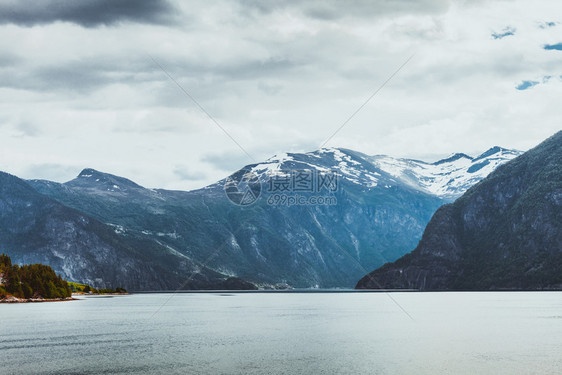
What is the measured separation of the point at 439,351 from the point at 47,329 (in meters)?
72.4

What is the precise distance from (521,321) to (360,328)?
36502 millimetres

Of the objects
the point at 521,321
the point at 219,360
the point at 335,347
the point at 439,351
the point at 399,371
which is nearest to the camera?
the point at 399,371

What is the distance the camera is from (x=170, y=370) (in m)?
61.2

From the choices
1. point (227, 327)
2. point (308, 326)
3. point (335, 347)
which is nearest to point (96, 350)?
point (335, 347)

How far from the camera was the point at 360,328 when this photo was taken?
10844 cm

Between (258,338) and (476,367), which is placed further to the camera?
(258,338)

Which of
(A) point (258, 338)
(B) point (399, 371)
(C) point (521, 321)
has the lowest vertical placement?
(C) point (521, 321)

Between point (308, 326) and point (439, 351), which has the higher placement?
point (439, 351)

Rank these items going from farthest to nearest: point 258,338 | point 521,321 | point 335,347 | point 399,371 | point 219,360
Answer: point 521,321
point 258,338
point 335,347
point 219,360
point 399,371

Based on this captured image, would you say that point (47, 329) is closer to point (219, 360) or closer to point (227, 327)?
point (227, 327)

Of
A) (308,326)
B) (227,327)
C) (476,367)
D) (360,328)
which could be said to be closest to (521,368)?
(476,367)

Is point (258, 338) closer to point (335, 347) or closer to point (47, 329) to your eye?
point (335, 347)

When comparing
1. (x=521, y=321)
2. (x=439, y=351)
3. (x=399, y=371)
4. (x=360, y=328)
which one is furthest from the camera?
(x=521, y=321)

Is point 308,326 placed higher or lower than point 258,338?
lower
